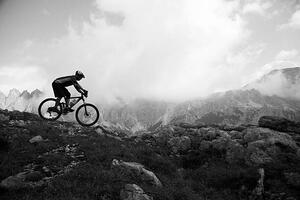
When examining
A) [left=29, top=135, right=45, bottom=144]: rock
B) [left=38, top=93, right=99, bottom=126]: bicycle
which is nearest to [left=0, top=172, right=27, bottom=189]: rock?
[left=38, top=93, right=99, bottom=126]: bicycle

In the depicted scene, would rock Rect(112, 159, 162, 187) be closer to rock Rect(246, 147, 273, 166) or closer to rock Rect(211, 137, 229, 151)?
rock Rect(246, 147, 273, 166)

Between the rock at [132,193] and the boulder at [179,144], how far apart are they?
16.1 m

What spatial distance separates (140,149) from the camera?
26.5 m

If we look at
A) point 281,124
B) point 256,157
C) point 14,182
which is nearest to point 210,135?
point 256,157

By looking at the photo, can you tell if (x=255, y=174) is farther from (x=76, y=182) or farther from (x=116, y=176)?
(x=76, y=182)

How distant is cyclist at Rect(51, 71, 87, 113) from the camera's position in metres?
15.6

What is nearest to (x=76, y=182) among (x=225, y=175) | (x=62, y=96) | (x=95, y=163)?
(x=95, y=163)

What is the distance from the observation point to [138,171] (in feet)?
61.1

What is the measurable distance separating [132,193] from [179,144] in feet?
58.0

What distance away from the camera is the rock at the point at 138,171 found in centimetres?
1807

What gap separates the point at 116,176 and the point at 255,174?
11.6 m

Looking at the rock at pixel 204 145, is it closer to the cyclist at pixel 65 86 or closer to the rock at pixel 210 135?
the rock at pixel 210 135

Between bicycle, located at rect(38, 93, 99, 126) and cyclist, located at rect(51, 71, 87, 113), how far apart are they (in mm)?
205

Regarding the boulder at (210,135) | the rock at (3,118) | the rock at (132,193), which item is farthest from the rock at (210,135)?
the rock at (3,118)
